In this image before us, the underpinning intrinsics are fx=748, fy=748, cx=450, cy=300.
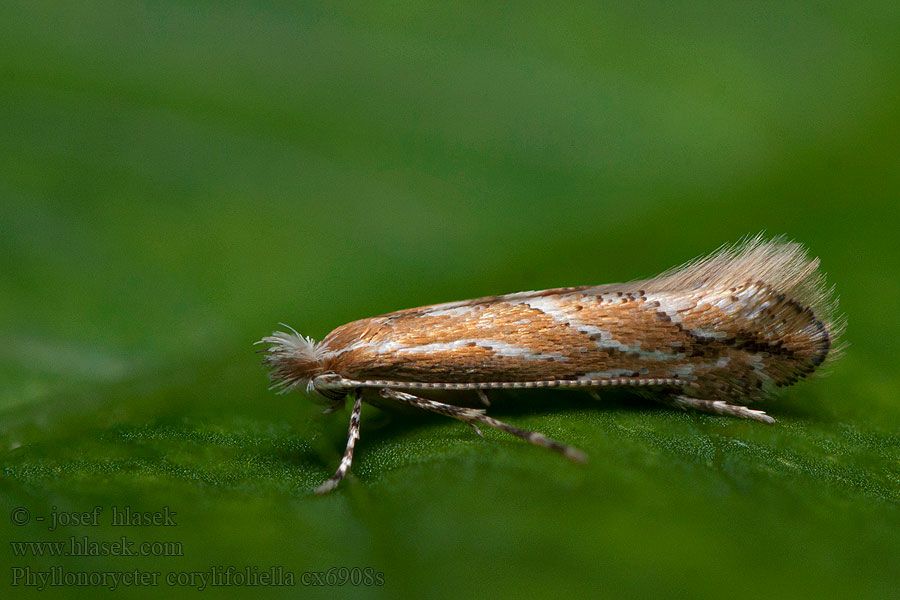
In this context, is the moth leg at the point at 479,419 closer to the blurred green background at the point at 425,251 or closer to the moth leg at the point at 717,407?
the blurred green background at the point at 425,251

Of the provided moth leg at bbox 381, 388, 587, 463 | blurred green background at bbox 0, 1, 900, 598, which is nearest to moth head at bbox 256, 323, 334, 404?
blurred green background at bbox 0, 1, 900, 598

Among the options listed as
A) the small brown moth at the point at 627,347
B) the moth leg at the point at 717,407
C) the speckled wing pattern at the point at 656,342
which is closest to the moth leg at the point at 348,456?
the small brown moth at the point at 627,347

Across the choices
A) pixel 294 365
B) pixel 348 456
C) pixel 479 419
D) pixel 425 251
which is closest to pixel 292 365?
pixel 294 365

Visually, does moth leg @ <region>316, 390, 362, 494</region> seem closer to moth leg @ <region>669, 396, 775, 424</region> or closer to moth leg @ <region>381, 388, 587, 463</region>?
moth leg @ <region>381, 388, 587, 463</region>

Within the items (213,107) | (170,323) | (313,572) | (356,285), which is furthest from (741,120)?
(313,572)

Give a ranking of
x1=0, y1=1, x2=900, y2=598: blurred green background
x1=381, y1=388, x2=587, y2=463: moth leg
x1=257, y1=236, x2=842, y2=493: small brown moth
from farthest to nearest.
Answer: x1=257, y1=236, x2=842, y2=493: small brown moth, x1=381, y1=388, x2=587, y2=463: moth leg, x1=0, y1=1, x2=900, y2=598: blurred green background

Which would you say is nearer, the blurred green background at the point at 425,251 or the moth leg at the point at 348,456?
the blurred green background at the point at 425,251
